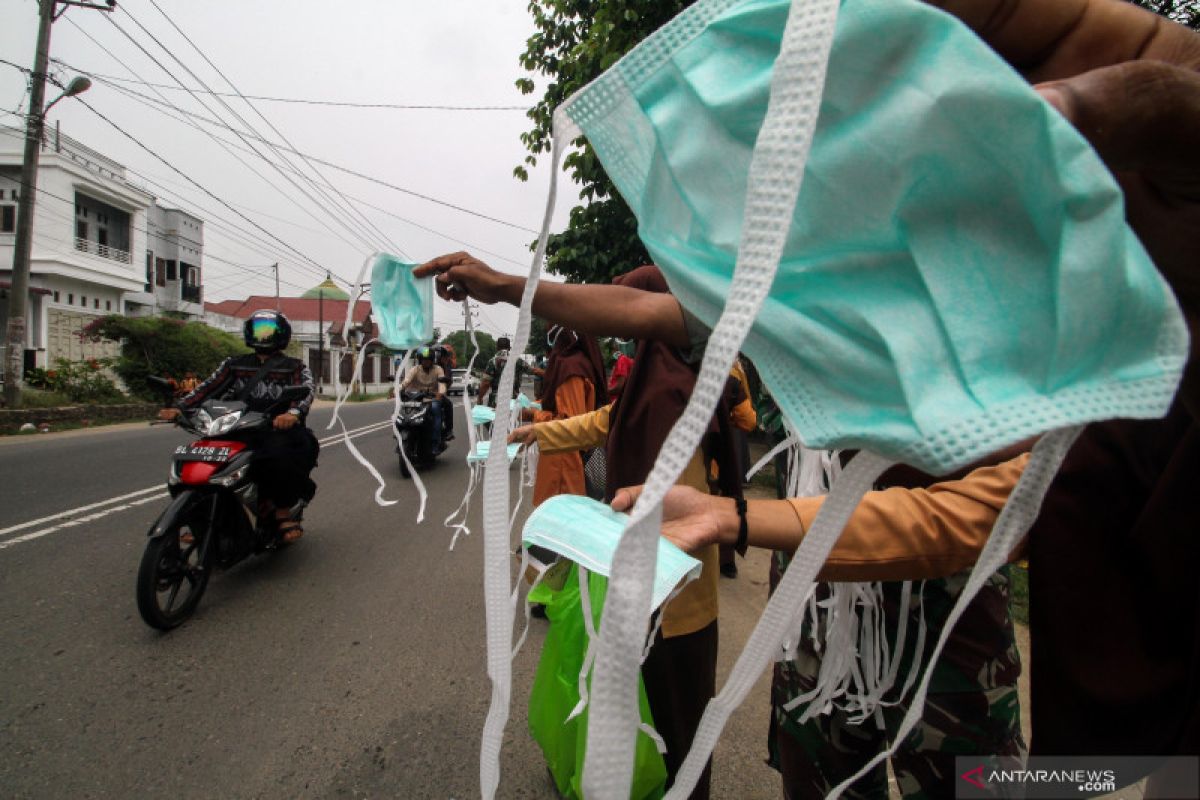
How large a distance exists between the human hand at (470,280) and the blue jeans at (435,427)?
239 inches

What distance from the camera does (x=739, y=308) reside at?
52cm

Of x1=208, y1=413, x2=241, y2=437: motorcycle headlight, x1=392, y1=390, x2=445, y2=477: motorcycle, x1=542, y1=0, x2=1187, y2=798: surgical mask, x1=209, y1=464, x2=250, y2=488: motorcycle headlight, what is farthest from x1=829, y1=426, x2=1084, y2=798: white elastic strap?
x1=392, y1=390, x2=445, y2=477: motorcycle

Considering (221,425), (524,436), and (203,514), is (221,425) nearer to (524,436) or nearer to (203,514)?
(203,514)

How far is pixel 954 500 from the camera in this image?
96cm

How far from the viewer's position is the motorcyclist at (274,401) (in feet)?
11.8

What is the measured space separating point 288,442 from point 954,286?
399cm

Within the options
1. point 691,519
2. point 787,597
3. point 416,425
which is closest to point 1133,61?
point 787,597

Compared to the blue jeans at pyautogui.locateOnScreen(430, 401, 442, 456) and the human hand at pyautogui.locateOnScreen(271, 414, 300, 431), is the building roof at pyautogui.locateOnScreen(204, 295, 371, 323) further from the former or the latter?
the human hand at pyautogui.locateOnScreen(271, 414, 300, 431)

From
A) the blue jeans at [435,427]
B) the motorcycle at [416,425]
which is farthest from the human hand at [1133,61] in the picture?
the blue jeans at [435,427]

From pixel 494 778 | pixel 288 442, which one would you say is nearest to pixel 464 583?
pixel 288 442

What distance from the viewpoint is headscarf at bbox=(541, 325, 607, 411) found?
3324mm

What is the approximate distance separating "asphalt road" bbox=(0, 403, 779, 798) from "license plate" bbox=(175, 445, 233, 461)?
0.85m

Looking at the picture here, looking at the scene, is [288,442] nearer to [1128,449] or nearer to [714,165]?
[714,165]

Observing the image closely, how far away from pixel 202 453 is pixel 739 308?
3.55 meters
